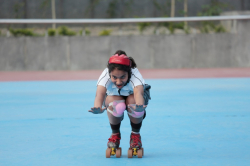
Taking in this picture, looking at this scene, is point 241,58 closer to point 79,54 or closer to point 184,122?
point 79,54

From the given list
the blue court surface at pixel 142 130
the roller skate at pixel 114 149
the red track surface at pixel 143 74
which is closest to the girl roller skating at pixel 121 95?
the roller skate at pixel 114 149

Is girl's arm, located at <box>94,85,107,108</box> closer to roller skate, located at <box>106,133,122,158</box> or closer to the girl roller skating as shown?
the girl roller skating

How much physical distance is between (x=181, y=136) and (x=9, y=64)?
1120 cm

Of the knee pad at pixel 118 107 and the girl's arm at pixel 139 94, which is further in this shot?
the knee pad at pixel 118 107

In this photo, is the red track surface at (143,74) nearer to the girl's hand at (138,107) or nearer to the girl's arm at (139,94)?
the girl's arm at (139,94)

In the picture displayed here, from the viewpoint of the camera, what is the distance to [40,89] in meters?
8.46

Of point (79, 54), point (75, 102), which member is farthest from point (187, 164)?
point (79, 54)

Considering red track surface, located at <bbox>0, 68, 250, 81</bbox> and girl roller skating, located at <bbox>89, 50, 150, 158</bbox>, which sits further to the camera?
red track surface, located at <bbox>0, 68, 250, 81</bbox>

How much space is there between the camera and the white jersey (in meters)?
3.29

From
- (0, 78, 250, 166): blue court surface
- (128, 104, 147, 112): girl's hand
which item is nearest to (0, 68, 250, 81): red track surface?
(0, 78, 250, 166): blue court surface

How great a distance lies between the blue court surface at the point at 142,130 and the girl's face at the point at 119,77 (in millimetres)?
648

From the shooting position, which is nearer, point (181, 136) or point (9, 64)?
point (181, 136)

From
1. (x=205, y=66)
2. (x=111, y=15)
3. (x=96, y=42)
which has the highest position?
(x=111, y=15)

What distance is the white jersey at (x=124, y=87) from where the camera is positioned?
329 centimetres
